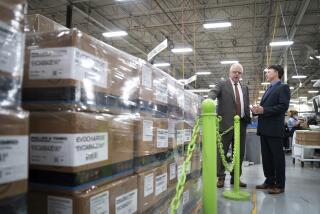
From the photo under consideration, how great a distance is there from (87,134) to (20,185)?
0.34 metres

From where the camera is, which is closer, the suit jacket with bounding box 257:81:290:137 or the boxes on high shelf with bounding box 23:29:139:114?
the boxes on high shelf with bounding box 23:29:139:114

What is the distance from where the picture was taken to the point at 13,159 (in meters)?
0.76

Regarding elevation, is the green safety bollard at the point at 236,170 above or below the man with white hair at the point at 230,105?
below

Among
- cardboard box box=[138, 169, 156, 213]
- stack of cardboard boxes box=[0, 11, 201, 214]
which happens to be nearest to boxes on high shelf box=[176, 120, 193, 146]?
cardboard box box=[138, 169, 156, 213]

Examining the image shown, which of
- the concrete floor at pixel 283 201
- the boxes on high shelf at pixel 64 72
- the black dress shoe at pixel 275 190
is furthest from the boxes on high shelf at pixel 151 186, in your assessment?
the black dress shoe at pixel 275 190

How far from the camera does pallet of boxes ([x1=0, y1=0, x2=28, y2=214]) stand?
742mm

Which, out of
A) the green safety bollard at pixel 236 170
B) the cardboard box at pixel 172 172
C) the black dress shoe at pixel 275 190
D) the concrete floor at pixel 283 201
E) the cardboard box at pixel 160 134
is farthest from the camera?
the black dress shoe at pixel 275 190

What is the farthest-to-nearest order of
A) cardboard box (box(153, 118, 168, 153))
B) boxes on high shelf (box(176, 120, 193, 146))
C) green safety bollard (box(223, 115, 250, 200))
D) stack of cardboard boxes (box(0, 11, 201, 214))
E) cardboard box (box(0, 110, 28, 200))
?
green safety bollard (box(223, 115, 250, 200)) < boxes on high shelf (box(176, 120, 193, 146)) < cardboard box (box(153, 118, 168, 153)) < stack of cardboard boxes (box(0, 11, 201, 214)) < cardboard box (box(0, 110, 28, 200))

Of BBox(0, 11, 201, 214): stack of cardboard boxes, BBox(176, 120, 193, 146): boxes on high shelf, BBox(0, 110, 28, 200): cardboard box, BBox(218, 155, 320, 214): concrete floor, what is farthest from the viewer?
BBox(218, 155, 320, 214): concrete floor

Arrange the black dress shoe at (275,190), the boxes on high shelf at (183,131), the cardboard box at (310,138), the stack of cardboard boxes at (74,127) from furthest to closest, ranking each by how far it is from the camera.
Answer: the cardboard box at (310,138)
the black dress shoe at (275,190)
the boxes on high shelf at (183,131)
the stack of cardboard boxes at (74,127)

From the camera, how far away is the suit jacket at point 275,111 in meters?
3.63

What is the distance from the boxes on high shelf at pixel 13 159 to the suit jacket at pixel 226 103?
10.5 feet

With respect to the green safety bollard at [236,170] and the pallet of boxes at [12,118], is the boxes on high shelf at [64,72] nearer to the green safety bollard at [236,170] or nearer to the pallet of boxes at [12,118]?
the pallet of boxes at [12,118]

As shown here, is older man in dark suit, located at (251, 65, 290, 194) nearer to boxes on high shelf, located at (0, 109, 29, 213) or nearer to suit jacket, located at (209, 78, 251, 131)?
suit jacket, located at (209, 78, 251, 131)
